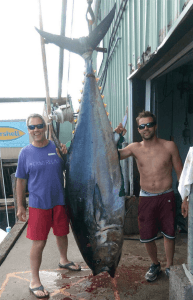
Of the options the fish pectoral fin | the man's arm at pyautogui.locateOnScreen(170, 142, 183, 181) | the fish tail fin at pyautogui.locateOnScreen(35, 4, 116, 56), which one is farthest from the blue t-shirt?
the man's arm at pyautogui.locateOnScreen(170, 142, 183, 181)

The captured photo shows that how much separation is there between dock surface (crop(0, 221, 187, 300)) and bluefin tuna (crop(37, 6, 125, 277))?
48 cm

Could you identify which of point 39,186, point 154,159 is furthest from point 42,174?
point 154,159

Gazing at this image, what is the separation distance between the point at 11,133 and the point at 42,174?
9701 millimetres

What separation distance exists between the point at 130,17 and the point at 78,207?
9.84 feet

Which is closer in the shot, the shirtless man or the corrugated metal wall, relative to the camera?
the corrugated metal wall

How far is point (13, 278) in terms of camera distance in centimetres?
232

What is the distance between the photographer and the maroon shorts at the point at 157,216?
2062 millimetres

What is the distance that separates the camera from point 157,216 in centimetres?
213

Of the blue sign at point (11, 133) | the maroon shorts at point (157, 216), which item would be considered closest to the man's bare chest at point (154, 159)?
the maroon shorts at point (157, 216)

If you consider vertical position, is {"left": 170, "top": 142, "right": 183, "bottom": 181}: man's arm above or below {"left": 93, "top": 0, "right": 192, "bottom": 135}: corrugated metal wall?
below

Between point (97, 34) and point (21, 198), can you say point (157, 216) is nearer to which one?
point (21, 198)

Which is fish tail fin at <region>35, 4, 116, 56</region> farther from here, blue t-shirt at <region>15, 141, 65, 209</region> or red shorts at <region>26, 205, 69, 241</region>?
red shorts at <region>26, 205, 69, 241</region>

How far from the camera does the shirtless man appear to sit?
6.71ft

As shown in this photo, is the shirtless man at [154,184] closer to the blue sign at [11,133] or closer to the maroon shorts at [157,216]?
the maroon shorts at [157,216]
